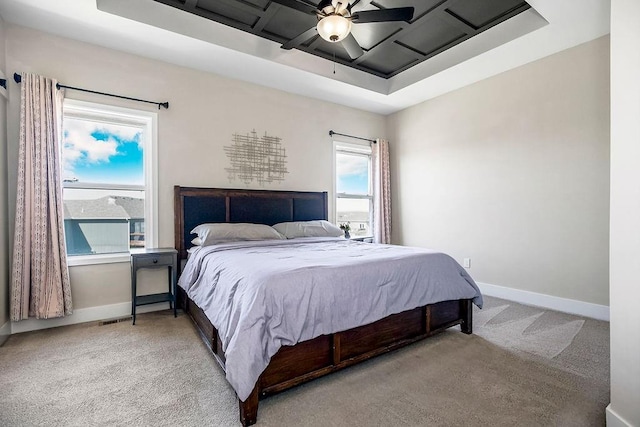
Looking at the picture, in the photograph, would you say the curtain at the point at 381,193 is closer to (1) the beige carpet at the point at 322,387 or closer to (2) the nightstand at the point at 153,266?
(1) the beige carpet at the point at 322,387

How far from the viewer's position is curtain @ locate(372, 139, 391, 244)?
5168 mm

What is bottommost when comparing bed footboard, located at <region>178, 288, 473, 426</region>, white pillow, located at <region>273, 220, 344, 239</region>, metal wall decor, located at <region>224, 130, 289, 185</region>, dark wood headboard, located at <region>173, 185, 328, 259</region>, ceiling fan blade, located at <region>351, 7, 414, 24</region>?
bed footboard, located at <region>178, 288, 473, 426</region>

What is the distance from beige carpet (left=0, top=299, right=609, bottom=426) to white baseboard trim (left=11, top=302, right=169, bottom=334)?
0.18 meters

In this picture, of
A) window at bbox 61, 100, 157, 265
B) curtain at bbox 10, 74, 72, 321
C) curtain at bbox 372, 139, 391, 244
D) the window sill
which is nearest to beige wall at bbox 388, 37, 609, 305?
curtain at bbox 372, 139, 391, 244

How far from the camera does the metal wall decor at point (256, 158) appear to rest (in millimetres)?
3994

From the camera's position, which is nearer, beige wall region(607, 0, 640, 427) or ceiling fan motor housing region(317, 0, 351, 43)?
beige wall region(607, 0, 640, 427)

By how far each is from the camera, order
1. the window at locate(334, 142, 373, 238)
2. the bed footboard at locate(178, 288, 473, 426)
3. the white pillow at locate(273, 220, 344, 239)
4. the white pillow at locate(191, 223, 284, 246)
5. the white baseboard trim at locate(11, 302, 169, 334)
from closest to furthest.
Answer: the bed footboard at locate(178, 288, 473, 426)
the white baseboard trim at locate(11, 302, 169, 334)
the white pillow at locate(191, 223, 284, 246)
the white pillow at locate(273, 220, 344, 239)
the window at locate(334, 142, 373, 238)

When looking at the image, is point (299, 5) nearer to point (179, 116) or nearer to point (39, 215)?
point (179, 116)

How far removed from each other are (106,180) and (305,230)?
7.59 ft

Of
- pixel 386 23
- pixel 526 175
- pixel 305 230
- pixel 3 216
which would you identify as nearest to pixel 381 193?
pixel 305 230

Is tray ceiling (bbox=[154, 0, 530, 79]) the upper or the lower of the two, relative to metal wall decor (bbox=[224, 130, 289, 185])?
upper

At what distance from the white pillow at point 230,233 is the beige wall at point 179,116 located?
1.90 feet

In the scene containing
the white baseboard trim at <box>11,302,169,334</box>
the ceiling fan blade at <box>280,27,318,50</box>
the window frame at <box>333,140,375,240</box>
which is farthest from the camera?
the window frame at <box>333,140,375,240</box>

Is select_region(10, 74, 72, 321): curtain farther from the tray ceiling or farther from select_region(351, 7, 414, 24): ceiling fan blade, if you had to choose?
select_region(351, 7, 414, 24): ceiling fan blade
